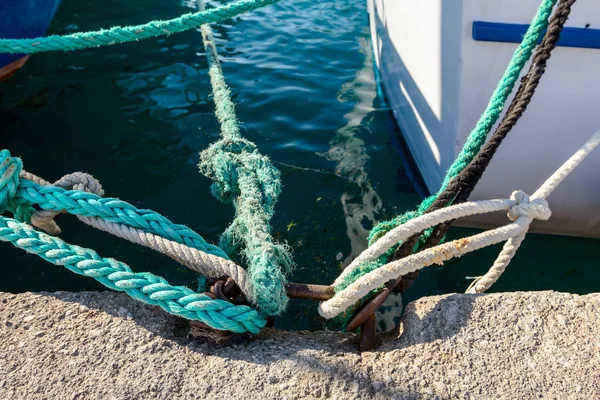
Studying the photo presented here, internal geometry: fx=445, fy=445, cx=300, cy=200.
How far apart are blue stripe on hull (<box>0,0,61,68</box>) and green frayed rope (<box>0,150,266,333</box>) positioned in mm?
2396

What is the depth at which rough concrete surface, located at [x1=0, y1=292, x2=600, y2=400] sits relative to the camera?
1301mm

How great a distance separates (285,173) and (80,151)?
1452 millimetres

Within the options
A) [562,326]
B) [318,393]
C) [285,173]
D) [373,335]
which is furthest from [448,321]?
[285,173]

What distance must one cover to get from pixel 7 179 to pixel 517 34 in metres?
2.11

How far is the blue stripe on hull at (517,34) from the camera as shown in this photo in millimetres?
1881

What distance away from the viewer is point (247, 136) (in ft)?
11.2

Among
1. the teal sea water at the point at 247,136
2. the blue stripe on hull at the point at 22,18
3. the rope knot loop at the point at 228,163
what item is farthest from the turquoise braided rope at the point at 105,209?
the blue stripe on hull at the point at 22,18

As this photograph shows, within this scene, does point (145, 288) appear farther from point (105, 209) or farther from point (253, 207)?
point (253, 207)

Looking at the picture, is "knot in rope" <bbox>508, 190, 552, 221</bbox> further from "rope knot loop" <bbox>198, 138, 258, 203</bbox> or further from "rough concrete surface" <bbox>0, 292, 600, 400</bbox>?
"rope knot loop" <bbox>198, 138, 258, 203</bbox>

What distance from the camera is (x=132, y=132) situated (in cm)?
335

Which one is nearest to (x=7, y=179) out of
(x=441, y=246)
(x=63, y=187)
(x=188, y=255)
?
(x=63, y=187)

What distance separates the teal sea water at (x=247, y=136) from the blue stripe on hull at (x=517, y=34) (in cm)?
115

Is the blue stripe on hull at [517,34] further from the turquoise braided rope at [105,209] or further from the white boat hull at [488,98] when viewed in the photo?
the turquoise braided rope at [105,209]

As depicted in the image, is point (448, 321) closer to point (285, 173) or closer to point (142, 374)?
point (142, 374)
